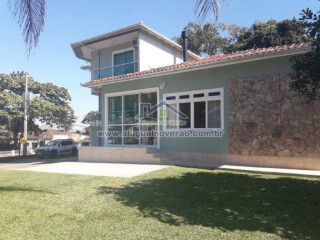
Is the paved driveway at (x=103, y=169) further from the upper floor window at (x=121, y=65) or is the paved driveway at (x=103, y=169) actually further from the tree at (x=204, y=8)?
the upper floor window at (x=121, y=65)

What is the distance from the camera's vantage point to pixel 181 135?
458 inches

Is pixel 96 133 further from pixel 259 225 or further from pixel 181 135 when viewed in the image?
pixel 259 225

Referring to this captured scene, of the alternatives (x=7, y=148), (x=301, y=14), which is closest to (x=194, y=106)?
(x=301, y=14)

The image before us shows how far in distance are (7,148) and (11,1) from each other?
41462 mm

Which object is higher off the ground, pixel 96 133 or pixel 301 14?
pixel 301 14

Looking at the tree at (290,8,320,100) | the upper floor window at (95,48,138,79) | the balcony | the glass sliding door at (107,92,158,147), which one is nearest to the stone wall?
the tree at (290,8,320,100)

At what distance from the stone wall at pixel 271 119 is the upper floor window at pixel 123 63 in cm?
882

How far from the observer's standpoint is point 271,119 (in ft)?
30.3

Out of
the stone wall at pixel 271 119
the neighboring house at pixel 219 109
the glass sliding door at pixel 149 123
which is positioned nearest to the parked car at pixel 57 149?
the neighboring house at pixel 219 109

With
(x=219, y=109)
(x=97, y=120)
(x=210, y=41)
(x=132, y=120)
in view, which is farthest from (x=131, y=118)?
(x=210, y=41)

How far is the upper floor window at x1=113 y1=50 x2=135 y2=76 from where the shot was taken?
1684 centimetres

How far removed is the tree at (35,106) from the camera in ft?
102

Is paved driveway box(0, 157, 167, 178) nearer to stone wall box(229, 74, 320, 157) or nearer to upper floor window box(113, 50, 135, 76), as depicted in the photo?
stone wall box(229, 74, 320, 157)

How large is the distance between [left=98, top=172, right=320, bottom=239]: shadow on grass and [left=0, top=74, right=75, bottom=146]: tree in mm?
31119
